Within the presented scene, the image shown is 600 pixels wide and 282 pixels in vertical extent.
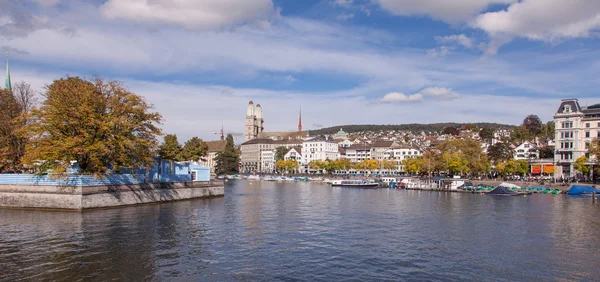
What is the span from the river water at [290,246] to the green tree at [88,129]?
5134 mm

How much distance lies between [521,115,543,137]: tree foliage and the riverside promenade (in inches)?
6233

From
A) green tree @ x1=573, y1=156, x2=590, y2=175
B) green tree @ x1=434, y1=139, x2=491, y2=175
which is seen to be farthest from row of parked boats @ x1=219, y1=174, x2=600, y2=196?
green tree @ x1=434, y1=139, x2=491, y2=175

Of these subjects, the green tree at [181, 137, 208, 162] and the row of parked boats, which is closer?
the row of parked boats

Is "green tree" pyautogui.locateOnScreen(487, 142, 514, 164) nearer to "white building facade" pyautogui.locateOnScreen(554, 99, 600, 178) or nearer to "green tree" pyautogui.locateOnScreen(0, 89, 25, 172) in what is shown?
"white building facade" pyautogui.locateOnScreen(554, 99, 600, 178)

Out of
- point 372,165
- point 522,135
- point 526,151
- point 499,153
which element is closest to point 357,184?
point 499,153

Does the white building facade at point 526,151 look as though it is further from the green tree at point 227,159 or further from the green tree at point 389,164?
the green tree at point 227,159

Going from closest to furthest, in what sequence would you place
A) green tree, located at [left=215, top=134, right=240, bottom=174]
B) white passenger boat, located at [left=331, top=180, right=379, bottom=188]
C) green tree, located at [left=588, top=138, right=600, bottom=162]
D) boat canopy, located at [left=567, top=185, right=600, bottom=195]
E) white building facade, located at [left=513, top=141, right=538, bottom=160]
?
→ 1. boat canopy, located at [left=567, top=185, right=600, bottom=195]
2. green tree, located at [left=588, top=138, right=600, bottom=162]
3. white passenger boat, located at [left=331, top=180, right=379, bottom=188]
4. white building facade, located at [left=513, top=141, right=538, bottom=160]
5. green tree, located at [left=215, top=134, right=240, bottom=174]

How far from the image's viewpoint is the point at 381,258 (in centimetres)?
2536

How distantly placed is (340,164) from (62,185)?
424ft

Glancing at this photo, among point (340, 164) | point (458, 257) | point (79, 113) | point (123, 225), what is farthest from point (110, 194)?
point (340, 164)

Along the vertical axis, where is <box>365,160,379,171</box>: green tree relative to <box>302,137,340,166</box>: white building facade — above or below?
below

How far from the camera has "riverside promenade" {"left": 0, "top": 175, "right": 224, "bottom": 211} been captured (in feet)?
132

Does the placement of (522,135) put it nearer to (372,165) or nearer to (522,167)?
(372,165)

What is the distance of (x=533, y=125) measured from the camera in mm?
167625
